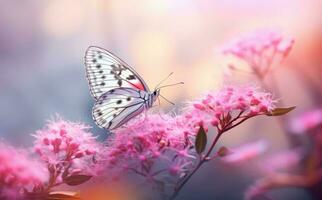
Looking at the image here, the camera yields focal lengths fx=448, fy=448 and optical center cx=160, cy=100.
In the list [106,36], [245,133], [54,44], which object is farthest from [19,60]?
[245,133]

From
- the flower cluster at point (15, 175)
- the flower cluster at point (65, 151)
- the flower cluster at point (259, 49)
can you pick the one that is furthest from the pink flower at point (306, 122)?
the flower cluster at point (15, 175)

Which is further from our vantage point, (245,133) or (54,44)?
(245,133)

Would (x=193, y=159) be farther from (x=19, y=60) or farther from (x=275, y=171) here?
(x=19, y=60)

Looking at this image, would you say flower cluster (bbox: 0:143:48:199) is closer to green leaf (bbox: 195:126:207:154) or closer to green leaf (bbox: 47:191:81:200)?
green leaf (bbox: 47:191:81:200)

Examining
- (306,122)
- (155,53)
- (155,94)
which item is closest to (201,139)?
(155,94)

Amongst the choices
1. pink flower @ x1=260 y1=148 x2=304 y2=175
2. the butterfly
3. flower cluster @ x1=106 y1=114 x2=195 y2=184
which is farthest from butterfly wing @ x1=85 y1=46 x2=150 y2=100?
pink flower @ x1=260 y1=148 x2=304 y2=175

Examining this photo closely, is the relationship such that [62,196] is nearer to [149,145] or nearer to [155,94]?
[149,145]

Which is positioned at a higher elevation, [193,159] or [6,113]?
[6,113]
